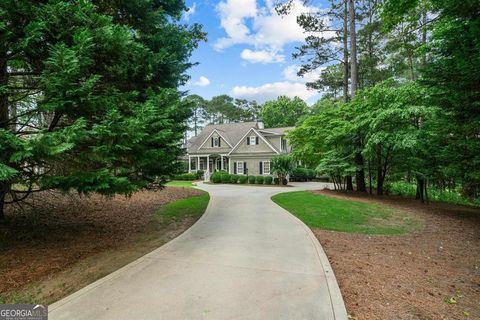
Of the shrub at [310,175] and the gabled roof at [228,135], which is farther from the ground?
the gabled roof at [228,135]

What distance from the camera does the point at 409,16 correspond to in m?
11.9

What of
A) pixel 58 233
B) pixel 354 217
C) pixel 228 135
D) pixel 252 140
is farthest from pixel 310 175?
pixel 58 233

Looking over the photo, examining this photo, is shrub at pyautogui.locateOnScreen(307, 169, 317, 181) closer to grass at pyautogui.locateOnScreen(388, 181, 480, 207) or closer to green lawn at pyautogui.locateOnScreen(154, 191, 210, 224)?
grass at pyautogui.locateOnScreen(388, 181, 480, 207)

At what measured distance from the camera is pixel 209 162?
31.1m

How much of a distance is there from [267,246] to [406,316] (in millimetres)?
2841

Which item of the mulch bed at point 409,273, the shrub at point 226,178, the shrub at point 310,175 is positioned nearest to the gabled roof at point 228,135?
the shrub at point 226,178

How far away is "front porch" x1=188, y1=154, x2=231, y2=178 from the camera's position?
2972 cm

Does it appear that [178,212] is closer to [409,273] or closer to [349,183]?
[409,273]

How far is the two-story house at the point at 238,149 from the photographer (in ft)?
87.2

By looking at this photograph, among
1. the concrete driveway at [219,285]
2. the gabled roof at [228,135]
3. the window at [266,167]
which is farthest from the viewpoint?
the gabled roof at [228,135]
